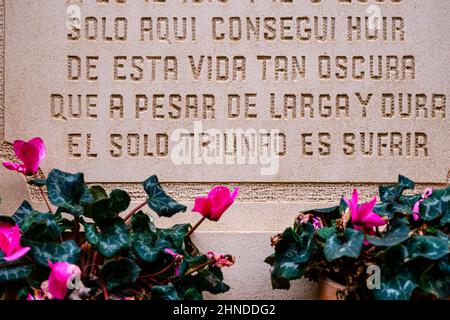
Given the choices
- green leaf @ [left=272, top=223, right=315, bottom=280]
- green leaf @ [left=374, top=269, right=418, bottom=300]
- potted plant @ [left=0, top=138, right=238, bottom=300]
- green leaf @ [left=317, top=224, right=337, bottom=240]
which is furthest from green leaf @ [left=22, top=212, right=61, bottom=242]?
green leaf @ [left=374, top=269, right=418, bottom=300]

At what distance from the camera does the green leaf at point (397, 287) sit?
1.19 m

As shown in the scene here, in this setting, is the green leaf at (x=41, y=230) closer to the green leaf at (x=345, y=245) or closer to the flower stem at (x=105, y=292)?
the flower stem at (x=105, y=292)

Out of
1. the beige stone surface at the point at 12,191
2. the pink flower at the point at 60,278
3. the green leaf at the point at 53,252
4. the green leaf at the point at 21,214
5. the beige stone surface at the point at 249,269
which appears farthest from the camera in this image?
the beige stone surface at the point at 12,191

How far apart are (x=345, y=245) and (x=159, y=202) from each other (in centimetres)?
53

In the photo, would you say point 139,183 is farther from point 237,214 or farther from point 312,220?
point 312,220

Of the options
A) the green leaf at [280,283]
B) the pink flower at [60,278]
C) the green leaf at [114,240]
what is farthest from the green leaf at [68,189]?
the green leaf at [280,283]

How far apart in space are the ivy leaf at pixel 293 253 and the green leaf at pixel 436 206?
322mm

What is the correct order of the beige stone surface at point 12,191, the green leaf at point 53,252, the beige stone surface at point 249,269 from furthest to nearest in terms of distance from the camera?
the beige stone surface at point 12,191
the beige stone surface at point 249,269
the green leaf at point 53,252

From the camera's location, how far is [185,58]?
5.83 ft

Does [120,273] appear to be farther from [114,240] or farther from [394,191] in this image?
[394,191]

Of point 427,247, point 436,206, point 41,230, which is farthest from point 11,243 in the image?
point 436,206

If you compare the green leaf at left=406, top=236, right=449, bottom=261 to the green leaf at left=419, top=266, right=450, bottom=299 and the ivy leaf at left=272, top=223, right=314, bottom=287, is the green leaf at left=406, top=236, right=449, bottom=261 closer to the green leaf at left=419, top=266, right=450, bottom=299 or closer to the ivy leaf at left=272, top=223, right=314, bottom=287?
the green leaf at left=419, top=266, right=450, bottom=299

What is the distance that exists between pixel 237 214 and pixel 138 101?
1.71 ft
